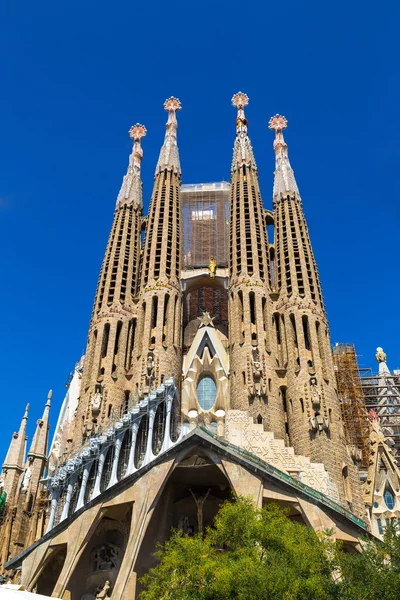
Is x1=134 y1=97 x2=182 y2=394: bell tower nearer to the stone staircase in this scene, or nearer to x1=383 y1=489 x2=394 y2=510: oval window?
the stone staircase

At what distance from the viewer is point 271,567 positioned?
1498 cm

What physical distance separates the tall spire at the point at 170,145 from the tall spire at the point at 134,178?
190 centimetres

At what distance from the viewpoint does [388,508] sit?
3045 cm

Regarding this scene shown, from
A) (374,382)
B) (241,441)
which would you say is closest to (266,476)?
(241,441)

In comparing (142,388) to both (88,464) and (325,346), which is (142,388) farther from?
(325,346)

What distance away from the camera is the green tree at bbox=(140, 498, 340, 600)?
14.2 meters

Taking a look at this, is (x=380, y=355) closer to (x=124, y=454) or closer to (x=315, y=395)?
(x=315, y=395)

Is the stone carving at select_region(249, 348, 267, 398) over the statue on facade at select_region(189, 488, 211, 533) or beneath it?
over

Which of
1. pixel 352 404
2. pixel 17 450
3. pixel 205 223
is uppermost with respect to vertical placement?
pixel 205 223

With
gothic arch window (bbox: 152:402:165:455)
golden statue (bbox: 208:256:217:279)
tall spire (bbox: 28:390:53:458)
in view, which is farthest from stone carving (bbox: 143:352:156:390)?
tall spire (bbox: 28:390:53:458)

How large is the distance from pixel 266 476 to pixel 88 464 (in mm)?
8817

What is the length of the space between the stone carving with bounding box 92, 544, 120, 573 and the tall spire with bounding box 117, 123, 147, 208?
24.0 metres

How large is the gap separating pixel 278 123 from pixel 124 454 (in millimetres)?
30568

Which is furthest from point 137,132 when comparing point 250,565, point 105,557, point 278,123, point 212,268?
point 250,565
